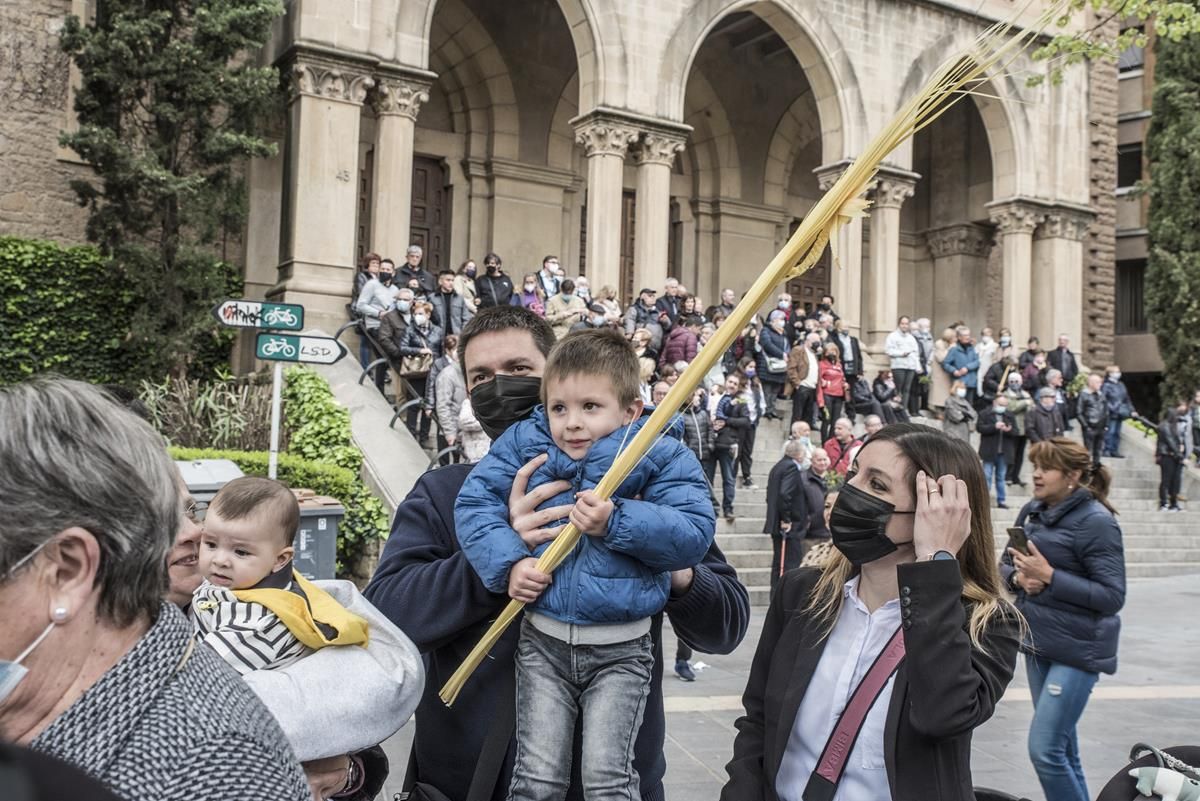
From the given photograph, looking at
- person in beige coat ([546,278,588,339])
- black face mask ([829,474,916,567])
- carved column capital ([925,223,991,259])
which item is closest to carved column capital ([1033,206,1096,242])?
carved column capital ([925,223,991,259])

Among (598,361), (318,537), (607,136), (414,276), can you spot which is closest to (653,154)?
(607,136)

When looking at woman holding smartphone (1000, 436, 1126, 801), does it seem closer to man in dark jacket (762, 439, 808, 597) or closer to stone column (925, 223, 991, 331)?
man in dark jacket (762, 439, 808, 597)

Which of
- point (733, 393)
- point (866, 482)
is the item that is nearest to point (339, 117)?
point (733, 393)

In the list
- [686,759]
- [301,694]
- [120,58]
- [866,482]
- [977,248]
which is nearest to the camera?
[301,694]

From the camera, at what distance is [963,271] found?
26719mm

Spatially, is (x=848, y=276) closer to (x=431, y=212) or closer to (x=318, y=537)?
(x=431, y=212)

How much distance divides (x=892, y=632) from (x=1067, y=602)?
2349 millimetres

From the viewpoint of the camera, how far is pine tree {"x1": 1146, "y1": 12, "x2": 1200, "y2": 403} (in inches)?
1061

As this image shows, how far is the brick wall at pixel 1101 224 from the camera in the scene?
91.2 feet

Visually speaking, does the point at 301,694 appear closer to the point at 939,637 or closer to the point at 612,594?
the point at 612,594

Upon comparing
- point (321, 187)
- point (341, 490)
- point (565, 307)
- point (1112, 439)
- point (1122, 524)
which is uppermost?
point (321, 187)

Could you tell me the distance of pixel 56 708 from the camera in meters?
1.24

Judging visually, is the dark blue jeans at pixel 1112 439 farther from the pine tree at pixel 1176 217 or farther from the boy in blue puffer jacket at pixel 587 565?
the boy in blue puffer jacket at pixel 587 565

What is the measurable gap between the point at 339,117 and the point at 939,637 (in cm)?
1546
